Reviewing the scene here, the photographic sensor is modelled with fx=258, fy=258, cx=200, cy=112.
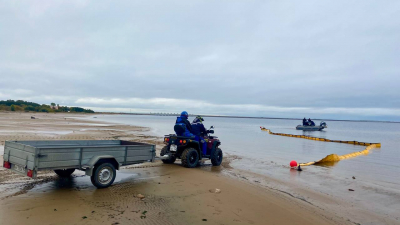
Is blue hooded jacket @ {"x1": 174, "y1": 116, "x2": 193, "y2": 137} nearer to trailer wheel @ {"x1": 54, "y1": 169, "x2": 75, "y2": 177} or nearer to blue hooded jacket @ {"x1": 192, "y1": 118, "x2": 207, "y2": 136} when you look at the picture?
blue hooded jacket @ {"x1": 192, "y1": 118, "x2": 207, "y2": 136}

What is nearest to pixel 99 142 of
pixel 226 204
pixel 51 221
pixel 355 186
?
pixel 51 221

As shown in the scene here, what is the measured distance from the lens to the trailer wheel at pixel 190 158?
8.78m

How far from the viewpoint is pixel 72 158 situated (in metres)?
5.35

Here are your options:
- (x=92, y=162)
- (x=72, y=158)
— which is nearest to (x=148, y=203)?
(x=92, y=162)

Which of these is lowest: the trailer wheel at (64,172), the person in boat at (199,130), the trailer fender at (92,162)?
the trailer wheel at (64,172)

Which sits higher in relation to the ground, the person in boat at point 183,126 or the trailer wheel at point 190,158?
the person in boat at point 183,126

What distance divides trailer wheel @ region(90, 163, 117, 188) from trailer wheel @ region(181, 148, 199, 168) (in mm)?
3156

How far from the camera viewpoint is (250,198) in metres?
5.82

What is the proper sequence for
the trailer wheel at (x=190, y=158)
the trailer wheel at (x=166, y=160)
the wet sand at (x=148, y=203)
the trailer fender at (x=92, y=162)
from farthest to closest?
the trailer wheel at (x=166, y=160) → the trailer wheel at (x=190, y=158) → the trailer fender at (x=92, y=162) → the wet sand at (x=148, y=203)

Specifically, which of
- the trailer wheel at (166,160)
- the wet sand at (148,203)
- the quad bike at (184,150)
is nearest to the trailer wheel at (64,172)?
the wet sand at (148,203)

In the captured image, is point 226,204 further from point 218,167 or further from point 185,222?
point 218,167

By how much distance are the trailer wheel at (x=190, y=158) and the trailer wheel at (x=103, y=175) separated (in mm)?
3156

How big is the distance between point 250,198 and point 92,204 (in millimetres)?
3305

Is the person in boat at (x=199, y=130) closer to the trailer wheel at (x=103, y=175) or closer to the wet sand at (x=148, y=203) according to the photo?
the wet sand at (x=148, y=203)
